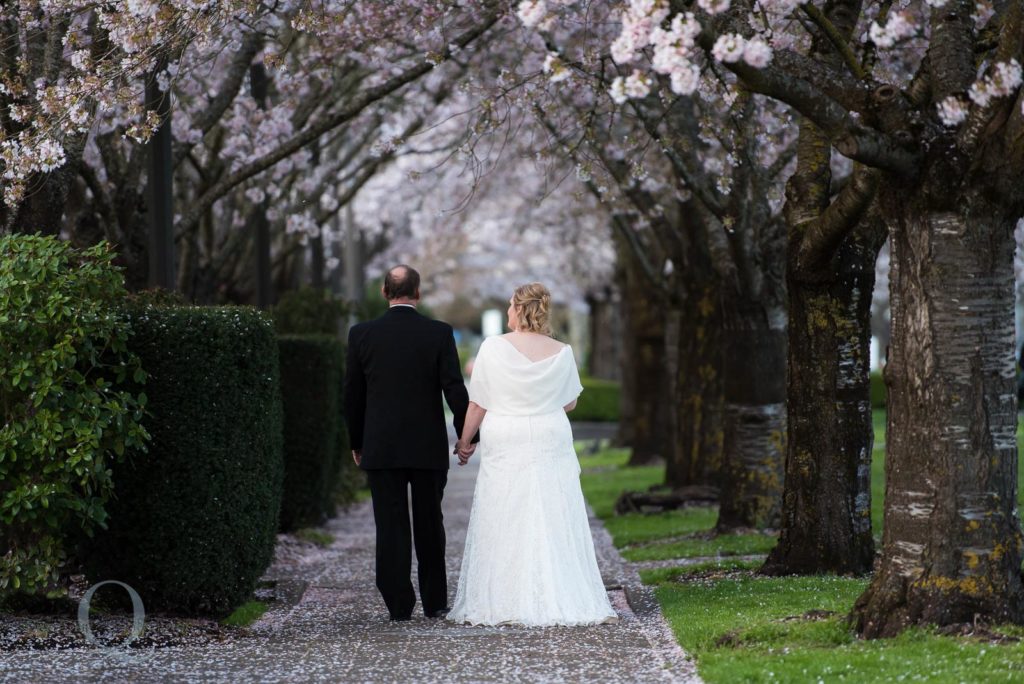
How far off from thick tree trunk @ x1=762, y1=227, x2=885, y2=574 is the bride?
5.86ft

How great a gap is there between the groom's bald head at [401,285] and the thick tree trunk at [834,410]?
8.18 feet

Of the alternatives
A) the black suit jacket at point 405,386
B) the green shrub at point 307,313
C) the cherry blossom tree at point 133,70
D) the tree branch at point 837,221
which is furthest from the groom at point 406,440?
the green shrub at point 307,313

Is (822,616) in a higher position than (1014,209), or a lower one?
lower

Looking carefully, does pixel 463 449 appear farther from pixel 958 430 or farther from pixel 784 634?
pixel 958 430

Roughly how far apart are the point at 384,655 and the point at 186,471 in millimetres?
1810

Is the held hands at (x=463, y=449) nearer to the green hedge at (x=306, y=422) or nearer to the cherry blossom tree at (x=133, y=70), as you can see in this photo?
the cherry blossom tree at (x=133, y=70)

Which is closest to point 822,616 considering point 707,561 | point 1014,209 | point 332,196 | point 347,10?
point 1014,209

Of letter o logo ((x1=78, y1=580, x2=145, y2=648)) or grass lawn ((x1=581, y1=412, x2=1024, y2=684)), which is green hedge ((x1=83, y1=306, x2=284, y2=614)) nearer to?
letter o logo ((x1=78, y1=580, x2=145, y2=648))

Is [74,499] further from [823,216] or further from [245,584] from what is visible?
[823,216]

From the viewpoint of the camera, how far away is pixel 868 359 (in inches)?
363

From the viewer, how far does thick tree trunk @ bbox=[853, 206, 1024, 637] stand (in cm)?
670

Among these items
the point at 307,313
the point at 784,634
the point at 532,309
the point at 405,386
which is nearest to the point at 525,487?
the point at 405,386

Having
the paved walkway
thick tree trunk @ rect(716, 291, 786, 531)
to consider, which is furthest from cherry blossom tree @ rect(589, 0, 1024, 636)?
thick tree trunk @ rect(716, 291, 786, 531)

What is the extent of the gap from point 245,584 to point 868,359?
13.7ft
